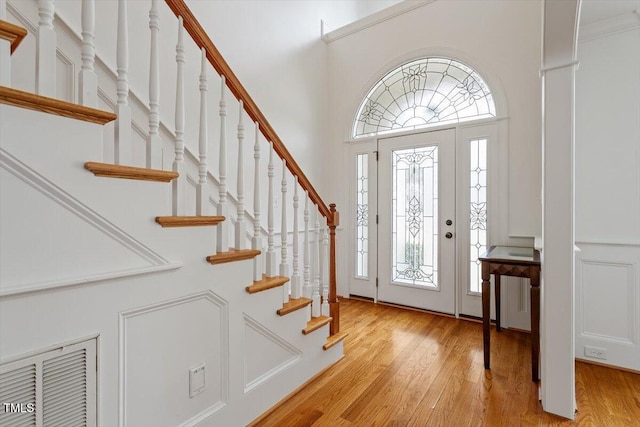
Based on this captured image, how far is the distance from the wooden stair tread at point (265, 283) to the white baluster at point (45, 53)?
1148mm

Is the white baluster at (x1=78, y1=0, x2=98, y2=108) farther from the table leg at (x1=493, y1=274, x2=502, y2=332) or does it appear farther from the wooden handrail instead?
the table leg at (x1=493, y1=274, x2=502, y2=332)

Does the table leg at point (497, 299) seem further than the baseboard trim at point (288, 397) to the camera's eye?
Yes

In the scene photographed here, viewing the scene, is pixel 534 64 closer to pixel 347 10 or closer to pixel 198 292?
pixel 347 10

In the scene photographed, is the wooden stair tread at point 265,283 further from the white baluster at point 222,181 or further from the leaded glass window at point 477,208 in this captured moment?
the leaded glass window at point 477,208

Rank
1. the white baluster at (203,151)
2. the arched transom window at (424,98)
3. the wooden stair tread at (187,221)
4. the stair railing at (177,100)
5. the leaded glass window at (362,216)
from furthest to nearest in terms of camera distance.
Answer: the leaded glass window at (362,216) → the arched transom window at (424,98) → the white baluster at (203,151) → the wooden stair tread at (187,221) → the stair railing at (177,100)

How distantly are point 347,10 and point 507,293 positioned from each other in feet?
14.2

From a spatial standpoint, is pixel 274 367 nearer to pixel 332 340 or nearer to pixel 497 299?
pixel 332 340

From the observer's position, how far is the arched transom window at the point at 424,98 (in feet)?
10.1

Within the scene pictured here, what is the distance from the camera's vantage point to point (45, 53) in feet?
3.13

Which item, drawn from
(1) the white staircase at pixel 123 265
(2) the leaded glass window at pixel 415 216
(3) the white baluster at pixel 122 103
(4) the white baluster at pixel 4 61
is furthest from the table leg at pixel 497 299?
(4) the white baluster at pixel 4 61

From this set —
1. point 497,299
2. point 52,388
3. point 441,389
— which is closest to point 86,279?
point 52,388

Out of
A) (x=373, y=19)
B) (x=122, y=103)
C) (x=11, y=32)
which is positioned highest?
(x=373, y=19)

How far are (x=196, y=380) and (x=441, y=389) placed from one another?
150 cm

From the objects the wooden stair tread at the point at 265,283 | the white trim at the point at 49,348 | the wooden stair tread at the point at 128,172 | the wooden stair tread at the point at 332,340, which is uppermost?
the wooden stair tread at the point at 128,172
